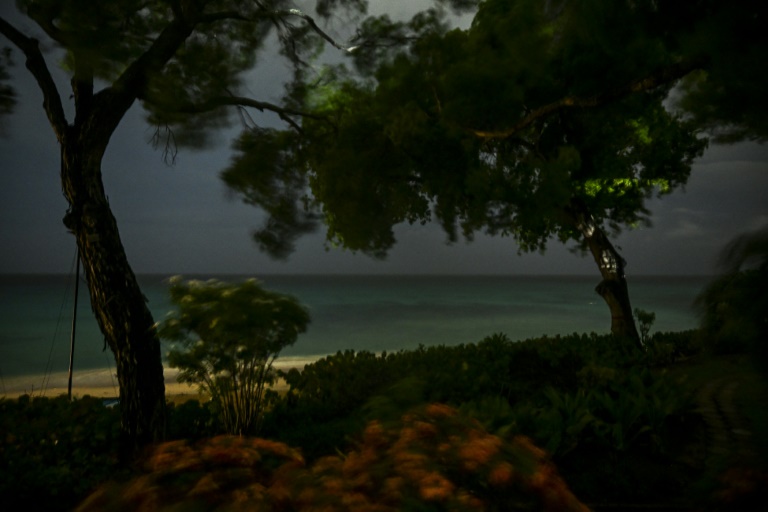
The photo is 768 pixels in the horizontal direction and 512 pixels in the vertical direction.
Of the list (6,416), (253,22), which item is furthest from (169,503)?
(253,22)

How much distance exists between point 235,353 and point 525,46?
6.24 meters

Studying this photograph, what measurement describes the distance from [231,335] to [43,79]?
11.9ft

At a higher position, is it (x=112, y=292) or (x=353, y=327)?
(x=112, y=292)

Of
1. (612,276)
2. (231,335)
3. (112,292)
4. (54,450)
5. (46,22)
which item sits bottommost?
(54,450)

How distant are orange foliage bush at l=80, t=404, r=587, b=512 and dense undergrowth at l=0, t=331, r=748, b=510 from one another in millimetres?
24

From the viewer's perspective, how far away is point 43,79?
19.7 ft

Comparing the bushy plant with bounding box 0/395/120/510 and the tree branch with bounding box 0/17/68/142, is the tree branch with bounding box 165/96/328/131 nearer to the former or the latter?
the tree branch with bounding box 0/17/68/142

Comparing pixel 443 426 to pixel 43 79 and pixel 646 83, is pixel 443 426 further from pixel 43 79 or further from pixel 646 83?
pixel 43 79

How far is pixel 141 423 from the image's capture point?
5.82 meters

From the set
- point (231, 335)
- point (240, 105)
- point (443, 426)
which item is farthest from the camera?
point (240, 105)

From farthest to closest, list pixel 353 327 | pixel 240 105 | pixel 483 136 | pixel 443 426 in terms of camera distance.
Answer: pixel 353 327, pixel 483 136, pixel 240 105, pixel 443 426

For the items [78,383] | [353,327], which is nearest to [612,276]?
[78,383]

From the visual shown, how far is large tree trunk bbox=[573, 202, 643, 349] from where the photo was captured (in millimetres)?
11867

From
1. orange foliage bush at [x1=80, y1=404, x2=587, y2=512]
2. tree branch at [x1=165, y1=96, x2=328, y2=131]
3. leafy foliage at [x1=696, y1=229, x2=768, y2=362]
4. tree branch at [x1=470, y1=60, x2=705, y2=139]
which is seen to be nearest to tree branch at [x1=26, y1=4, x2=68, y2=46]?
tree branch at [x1=165, y1=96, x2=328, y2=131]
